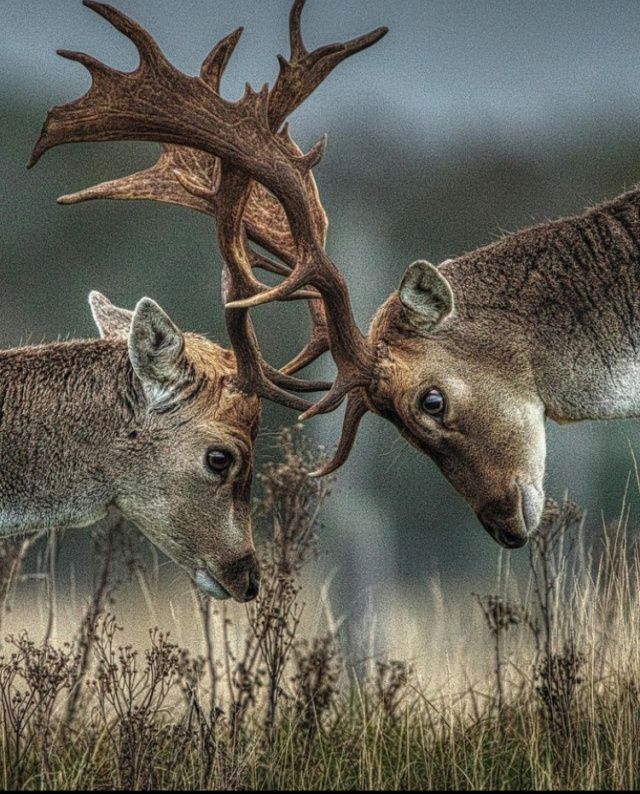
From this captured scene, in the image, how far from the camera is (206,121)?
9203 mm

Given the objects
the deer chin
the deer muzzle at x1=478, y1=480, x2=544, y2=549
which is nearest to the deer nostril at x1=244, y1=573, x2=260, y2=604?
the deer chin

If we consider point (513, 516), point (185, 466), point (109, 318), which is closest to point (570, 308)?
point (513, 516)

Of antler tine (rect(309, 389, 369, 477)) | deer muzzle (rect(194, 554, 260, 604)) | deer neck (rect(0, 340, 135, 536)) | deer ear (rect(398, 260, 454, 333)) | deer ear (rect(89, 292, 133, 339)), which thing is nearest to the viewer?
deer neck (rect(0, 340, 135, 536))

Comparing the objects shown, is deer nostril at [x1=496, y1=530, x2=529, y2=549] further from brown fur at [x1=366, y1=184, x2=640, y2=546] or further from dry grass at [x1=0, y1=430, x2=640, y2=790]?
dry grass at [x1=0, y1=430, x2=640, y2=790]

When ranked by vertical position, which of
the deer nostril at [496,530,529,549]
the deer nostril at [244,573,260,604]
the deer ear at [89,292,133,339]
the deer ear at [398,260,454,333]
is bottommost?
the deer nostril at [244,573,260,604]

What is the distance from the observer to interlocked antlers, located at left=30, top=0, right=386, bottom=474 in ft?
29.7

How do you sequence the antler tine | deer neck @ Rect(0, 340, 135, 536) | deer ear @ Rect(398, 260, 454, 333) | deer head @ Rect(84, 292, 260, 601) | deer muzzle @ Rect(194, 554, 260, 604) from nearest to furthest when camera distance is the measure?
deer neck @ Rect(0, 340, 135, 536) → deer head @ Rect(84, 292, 260, 601) → deer muzzle @ Rect(194, 554, 260, 604) → deer ear @ Rect(398, 260, 454, 333) → the antler tine

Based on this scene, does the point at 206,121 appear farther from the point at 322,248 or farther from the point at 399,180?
the point at 399,180

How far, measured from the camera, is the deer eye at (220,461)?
29.5 feet

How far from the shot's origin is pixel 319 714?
9633mm

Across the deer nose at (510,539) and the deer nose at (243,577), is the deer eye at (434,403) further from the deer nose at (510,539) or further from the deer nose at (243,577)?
the deer nose at (243,577)

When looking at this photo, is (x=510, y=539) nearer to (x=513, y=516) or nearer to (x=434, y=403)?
(x=513, y=516)

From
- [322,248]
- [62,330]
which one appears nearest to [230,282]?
[322,248]

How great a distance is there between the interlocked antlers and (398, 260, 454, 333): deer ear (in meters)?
0.35
